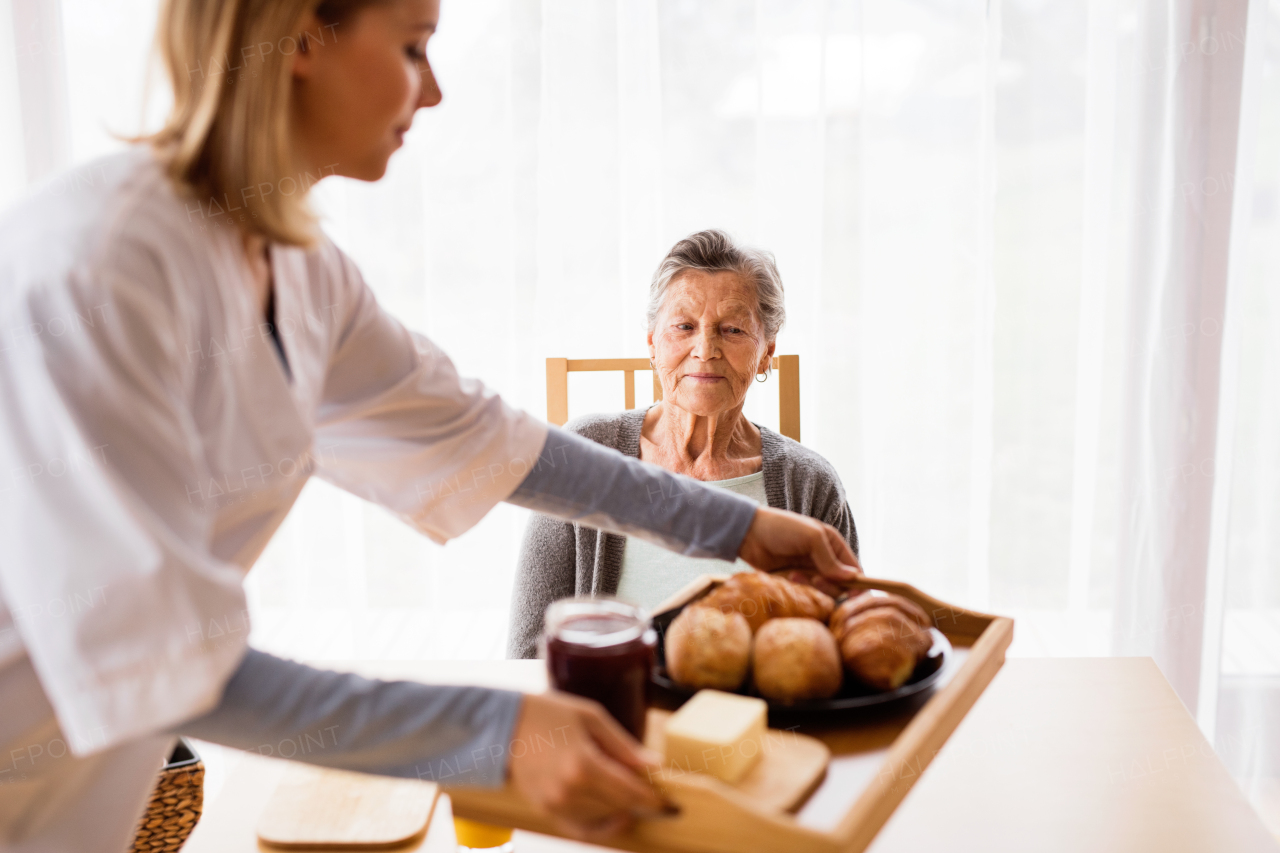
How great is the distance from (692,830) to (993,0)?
2231 mm

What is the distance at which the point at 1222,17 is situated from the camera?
227 cm

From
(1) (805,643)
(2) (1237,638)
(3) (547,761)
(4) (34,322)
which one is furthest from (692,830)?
(2) (1237,638)

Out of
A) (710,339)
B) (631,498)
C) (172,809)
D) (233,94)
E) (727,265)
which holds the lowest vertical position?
(172,809)

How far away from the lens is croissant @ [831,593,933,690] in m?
0.85

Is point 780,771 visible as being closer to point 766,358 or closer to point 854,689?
point 854,689

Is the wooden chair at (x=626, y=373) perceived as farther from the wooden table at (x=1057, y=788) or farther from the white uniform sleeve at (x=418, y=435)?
the white uniform sleeve at (x=418, y=435)

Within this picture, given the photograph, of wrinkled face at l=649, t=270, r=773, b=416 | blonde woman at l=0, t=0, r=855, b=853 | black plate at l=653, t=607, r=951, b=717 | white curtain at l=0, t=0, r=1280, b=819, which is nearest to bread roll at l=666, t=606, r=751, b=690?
black plate at l=653, t=607, r=951, b=717

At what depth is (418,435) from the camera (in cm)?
107

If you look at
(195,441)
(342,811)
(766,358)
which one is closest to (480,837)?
(342,811)

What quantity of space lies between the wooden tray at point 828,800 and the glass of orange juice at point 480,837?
434 mm

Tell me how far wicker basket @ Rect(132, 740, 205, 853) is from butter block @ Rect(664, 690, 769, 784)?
0.93 meters

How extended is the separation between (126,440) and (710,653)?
493mm

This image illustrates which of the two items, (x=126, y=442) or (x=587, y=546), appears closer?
(x=126, y=442)

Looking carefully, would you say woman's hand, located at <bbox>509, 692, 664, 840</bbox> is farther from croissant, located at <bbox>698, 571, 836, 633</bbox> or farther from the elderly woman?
the elderly woman
